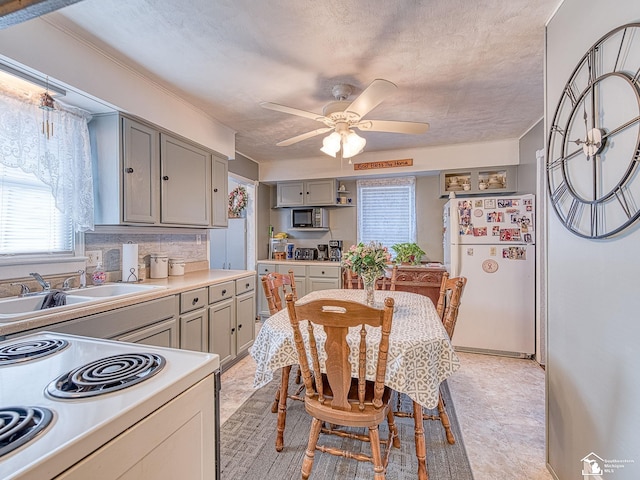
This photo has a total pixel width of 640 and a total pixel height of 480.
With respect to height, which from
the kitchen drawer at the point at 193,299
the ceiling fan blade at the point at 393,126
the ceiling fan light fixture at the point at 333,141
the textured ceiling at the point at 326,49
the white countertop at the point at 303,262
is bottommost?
the kitchen drawer at the point at 193,299

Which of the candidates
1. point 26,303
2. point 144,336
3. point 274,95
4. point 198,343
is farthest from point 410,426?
point 274,95

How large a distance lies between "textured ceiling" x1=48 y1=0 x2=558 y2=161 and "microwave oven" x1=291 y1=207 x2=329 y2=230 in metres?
1.94

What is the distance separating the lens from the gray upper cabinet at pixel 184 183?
263 cm

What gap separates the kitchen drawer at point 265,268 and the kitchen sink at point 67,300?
2357 mm

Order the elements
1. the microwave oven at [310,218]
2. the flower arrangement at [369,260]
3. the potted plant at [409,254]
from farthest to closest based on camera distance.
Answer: the microwave oven at [310,218], the potted plant at [409,254], the flower arrangement at [369,260]

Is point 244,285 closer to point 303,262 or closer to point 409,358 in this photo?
point 303,262

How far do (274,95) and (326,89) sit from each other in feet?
1.45

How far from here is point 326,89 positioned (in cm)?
246


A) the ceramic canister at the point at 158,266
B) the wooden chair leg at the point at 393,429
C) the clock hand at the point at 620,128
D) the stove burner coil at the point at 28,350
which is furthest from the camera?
the ceramic canister at the point at 158,266

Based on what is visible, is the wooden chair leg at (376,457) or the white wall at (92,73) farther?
the white wall at (92,73)

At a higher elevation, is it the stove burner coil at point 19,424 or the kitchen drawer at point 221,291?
the stove burner coil at point 19,424

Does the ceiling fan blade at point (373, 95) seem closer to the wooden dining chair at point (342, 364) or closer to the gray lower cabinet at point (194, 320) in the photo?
the wooden dining chair at point (342, 364)

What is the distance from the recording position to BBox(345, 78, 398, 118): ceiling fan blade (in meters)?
1.83

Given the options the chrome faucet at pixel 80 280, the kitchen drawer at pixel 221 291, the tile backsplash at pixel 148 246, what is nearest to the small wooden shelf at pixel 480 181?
the kitchen drawer at pixel 221 291
